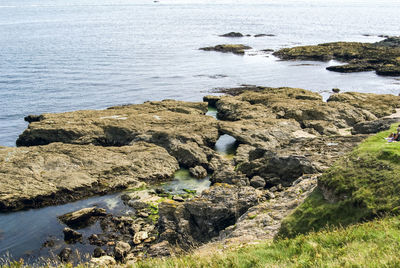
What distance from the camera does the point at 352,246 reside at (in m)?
12.4

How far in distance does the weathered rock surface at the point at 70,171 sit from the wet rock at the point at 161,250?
1192 cm

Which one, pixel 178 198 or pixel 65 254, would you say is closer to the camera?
pixel 65 254

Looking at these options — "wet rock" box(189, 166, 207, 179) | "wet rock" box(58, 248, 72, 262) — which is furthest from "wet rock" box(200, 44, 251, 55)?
"wet rock" box(58, 248, 72, 262)

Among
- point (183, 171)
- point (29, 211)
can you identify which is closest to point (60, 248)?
point (29, 211)

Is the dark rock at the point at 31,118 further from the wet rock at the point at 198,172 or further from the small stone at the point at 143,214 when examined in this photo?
the small stone at the point at 143,214

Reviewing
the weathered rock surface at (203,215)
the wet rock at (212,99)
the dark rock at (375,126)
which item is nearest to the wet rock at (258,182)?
the weathered rock surface at (203,215)

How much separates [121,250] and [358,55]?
97.4m

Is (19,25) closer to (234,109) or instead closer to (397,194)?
(234,109)

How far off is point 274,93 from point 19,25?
6698 inches

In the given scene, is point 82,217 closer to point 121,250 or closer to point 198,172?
point 121,250

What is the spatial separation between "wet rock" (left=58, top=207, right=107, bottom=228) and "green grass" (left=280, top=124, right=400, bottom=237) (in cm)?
1592

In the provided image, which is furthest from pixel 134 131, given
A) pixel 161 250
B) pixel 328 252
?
pixel 328 252

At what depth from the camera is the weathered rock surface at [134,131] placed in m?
39.6

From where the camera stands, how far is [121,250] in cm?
2355
